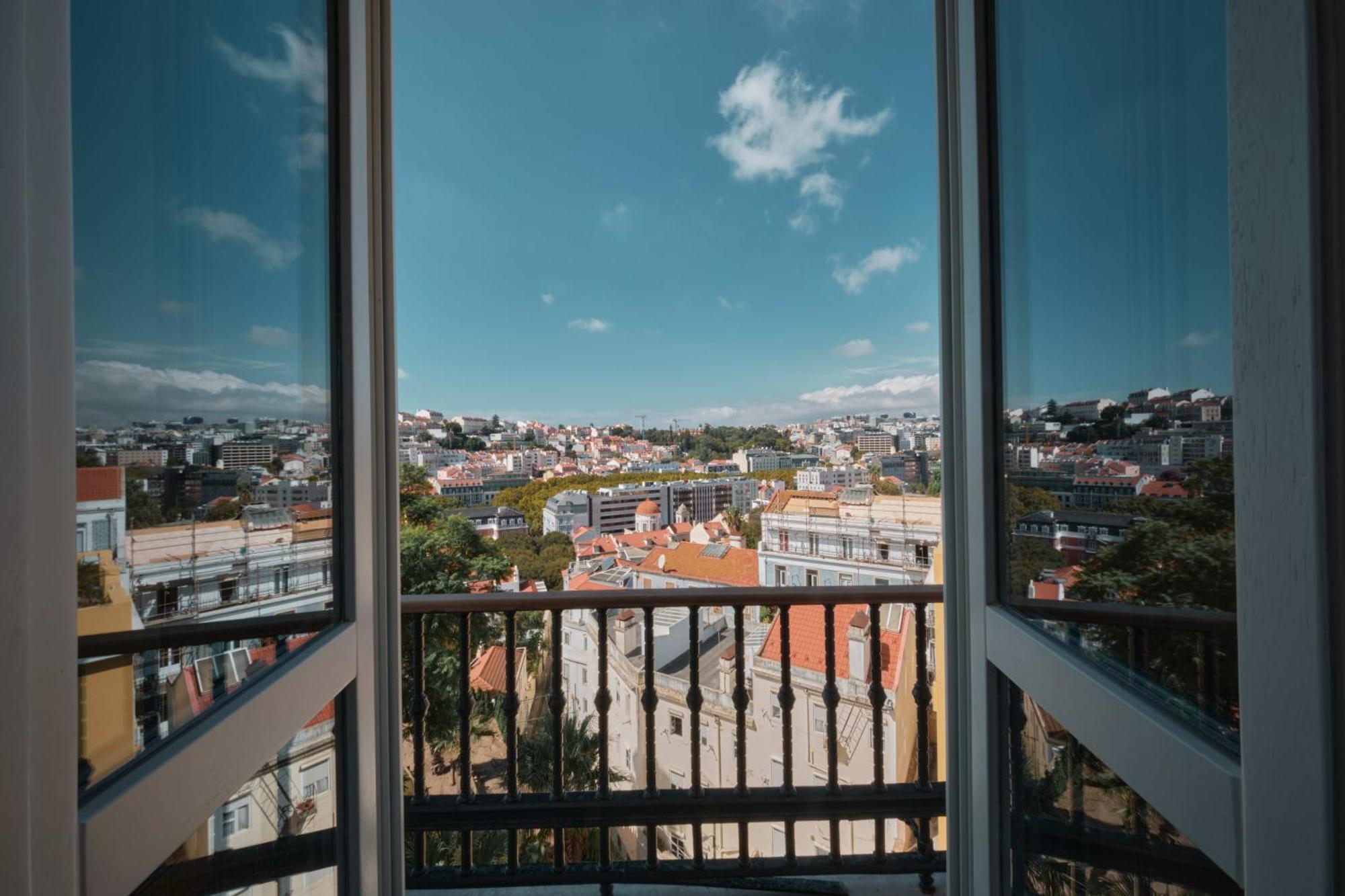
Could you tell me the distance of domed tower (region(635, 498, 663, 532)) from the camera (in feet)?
7.54

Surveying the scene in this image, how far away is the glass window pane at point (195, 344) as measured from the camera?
407mm

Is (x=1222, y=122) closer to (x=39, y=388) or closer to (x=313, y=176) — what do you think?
(x=39, y=388)

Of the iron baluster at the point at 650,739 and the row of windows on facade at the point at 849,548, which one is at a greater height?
the row of windows on facade at the point at 849,548

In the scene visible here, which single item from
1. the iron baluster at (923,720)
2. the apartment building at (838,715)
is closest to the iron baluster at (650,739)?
the apartment building at (838,715)

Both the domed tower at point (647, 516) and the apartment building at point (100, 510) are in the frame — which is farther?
the domed tower at point (647, 516)

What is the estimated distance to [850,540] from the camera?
207cm

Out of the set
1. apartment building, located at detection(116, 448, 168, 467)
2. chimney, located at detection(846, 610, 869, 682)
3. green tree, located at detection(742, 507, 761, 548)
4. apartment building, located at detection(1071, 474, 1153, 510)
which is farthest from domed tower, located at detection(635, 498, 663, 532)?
apartment building, located at detection(116, 448, 168, 467)

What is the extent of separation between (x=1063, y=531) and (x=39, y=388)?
94 centimetres

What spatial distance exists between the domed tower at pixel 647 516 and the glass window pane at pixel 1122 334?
A: 61.6 inches

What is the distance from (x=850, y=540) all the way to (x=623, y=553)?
82 cm

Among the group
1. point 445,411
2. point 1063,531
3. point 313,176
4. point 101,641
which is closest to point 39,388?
point 101,641

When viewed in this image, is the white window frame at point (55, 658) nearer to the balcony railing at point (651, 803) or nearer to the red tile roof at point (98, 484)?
the red tile roof at point (98, 484)

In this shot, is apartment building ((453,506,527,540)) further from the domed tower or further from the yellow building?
the yellow building

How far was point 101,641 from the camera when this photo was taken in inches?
15.8
